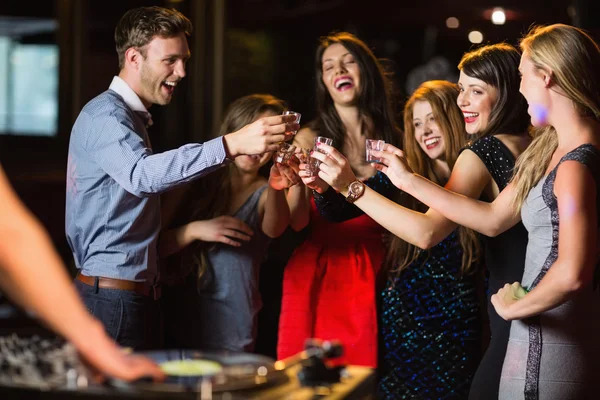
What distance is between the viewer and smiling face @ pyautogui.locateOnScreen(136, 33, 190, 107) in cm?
278

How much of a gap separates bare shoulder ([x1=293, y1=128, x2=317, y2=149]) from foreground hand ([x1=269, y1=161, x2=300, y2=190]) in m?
0.34

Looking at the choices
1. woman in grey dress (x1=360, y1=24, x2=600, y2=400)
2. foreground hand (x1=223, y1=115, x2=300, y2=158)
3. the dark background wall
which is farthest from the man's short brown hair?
the dark background wall

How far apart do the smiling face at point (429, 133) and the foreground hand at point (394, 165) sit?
1.86ft

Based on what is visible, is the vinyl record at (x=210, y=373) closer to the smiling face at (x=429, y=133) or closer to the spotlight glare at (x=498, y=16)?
the smiling face at (x=429, y=133)

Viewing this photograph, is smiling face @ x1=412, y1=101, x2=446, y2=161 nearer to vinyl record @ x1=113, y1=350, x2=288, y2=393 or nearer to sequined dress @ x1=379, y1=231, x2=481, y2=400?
sequined dress @ x1=379, y1=231, x2=481, y2=400

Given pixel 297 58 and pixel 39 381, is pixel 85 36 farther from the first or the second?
pixel 39 381

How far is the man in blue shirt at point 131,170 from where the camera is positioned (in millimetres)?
2473

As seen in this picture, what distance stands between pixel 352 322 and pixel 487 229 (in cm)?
93

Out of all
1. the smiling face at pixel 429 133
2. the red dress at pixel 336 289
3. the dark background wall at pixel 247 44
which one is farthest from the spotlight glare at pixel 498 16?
→ the red dress at pixel 336 289

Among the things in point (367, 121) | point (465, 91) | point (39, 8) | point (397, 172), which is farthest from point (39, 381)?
point (39, 8)

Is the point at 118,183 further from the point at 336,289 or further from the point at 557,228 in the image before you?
the point at 557,228

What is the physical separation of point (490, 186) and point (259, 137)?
76cm

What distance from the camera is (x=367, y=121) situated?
3.38m

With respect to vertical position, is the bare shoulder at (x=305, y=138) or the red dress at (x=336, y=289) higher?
the bare shoulder at (x=305, y=138)
